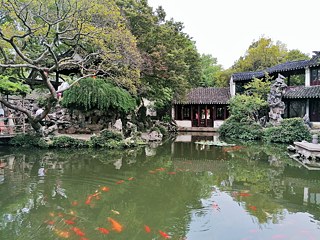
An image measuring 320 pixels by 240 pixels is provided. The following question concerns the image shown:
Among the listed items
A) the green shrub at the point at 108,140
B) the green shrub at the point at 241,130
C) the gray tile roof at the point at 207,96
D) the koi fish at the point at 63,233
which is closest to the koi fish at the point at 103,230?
the koi fish at the point at 63,233

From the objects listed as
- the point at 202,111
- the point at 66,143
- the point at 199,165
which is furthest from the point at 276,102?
the point at 66,143

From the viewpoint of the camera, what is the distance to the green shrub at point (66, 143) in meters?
13.1

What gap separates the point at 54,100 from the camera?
1264cm

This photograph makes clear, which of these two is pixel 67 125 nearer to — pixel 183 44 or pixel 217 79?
pixel 183 44

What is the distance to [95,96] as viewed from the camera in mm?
14203

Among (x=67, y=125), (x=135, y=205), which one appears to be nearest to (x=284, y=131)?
(x=67, y=125)

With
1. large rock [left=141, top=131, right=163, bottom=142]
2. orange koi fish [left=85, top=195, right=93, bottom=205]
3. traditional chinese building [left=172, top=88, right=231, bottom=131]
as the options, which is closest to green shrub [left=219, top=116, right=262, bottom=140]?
large rock [left=141, top=131, right=163, bottom=142]

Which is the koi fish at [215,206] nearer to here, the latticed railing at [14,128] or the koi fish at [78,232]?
the koi fish at [78,232]

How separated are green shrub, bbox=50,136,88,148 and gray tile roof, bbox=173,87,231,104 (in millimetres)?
12110

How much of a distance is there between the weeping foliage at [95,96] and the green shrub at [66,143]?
1943 millimetres

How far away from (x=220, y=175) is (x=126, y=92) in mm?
8212

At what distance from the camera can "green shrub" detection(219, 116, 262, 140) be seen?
17422 mm

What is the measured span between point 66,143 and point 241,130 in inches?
398

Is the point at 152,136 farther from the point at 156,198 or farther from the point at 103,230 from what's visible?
the point at 103,230
